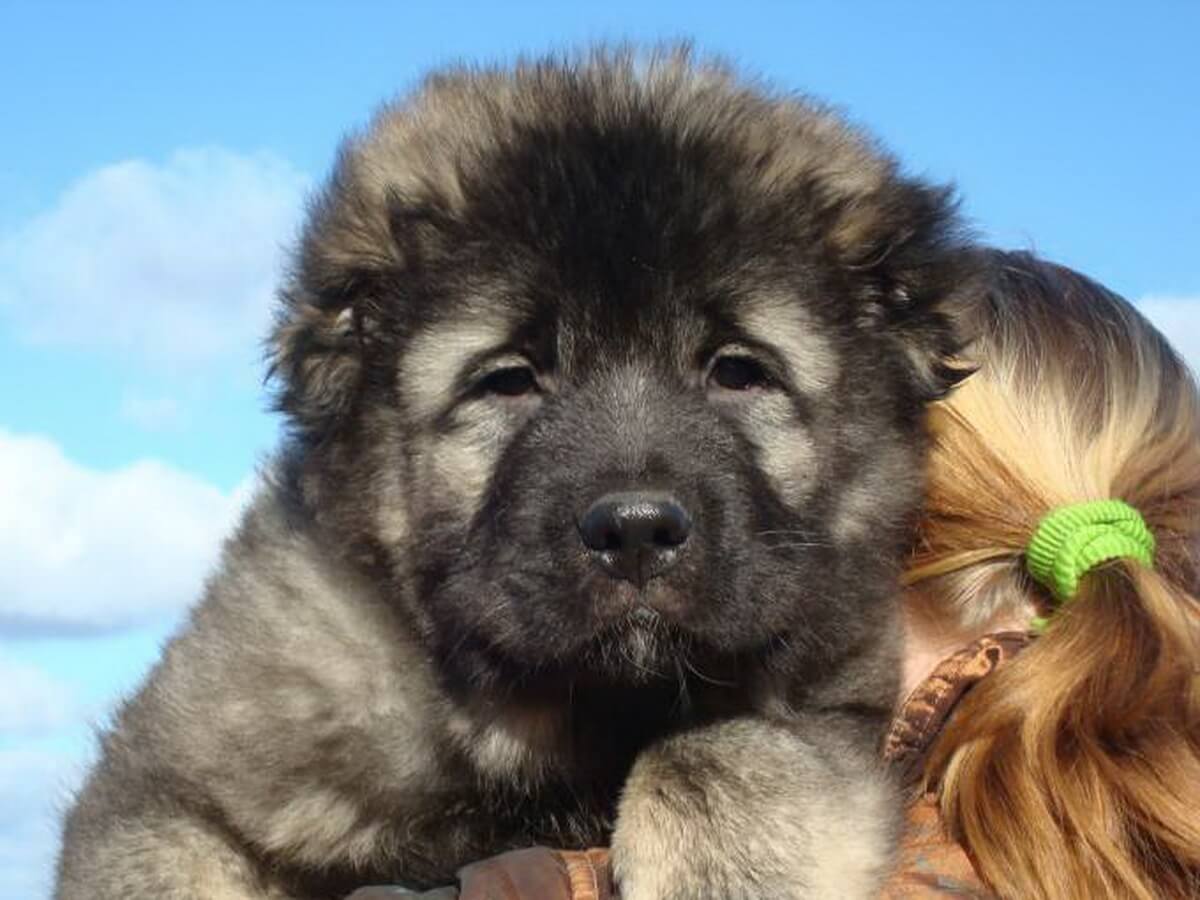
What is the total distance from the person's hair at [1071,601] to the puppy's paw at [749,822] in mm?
167

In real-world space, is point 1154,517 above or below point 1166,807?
above

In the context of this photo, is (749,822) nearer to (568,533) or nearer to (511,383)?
(568,533)

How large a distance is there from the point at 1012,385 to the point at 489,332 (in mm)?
932

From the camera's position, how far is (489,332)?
269 cm

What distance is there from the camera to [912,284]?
2912 millimetres

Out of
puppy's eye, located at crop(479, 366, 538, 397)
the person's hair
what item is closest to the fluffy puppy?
puppy's eye, located at crop(479, 366, 538, 397)

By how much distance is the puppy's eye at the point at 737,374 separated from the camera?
274 centimetres

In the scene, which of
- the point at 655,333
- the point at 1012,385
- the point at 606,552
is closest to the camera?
the point at 606,552

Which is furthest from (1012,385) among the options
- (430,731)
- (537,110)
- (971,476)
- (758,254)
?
(430,731)

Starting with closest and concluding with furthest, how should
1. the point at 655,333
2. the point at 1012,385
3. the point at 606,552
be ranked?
the point at 606,552
the point at 655,333
the point at 1012,385

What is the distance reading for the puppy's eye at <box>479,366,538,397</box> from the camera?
2.73 metres

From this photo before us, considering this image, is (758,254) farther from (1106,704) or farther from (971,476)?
(1106,704)

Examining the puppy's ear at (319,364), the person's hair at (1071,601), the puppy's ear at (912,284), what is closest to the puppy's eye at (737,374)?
the puppy's ear at (912,284)

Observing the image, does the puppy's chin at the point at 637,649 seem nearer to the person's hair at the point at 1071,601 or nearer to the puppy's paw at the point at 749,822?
the puppy's paw at the point at 749,822
